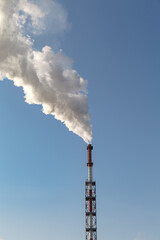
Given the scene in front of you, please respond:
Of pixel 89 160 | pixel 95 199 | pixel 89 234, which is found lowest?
pixel 89 234

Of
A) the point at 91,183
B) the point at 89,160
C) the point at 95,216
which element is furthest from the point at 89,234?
the point at 89,160

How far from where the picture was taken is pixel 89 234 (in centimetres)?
7850

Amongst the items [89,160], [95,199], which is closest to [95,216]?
[95,199]

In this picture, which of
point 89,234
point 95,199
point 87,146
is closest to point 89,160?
point 87,146

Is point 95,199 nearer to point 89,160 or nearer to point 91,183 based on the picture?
point 91,183

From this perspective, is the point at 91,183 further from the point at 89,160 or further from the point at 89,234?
the point at 89,234

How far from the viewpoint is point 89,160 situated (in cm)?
8356

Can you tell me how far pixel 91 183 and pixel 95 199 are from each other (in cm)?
430

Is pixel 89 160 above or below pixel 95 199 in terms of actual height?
above

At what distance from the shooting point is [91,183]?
8269 centimetres

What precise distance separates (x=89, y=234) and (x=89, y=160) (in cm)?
1894

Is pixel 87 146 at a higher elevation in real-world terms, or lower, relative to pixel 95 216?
higher

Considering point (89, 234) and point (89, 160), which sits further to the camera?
point (89, 160)

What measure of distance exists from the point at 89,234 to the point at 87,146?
23041 millimetres
